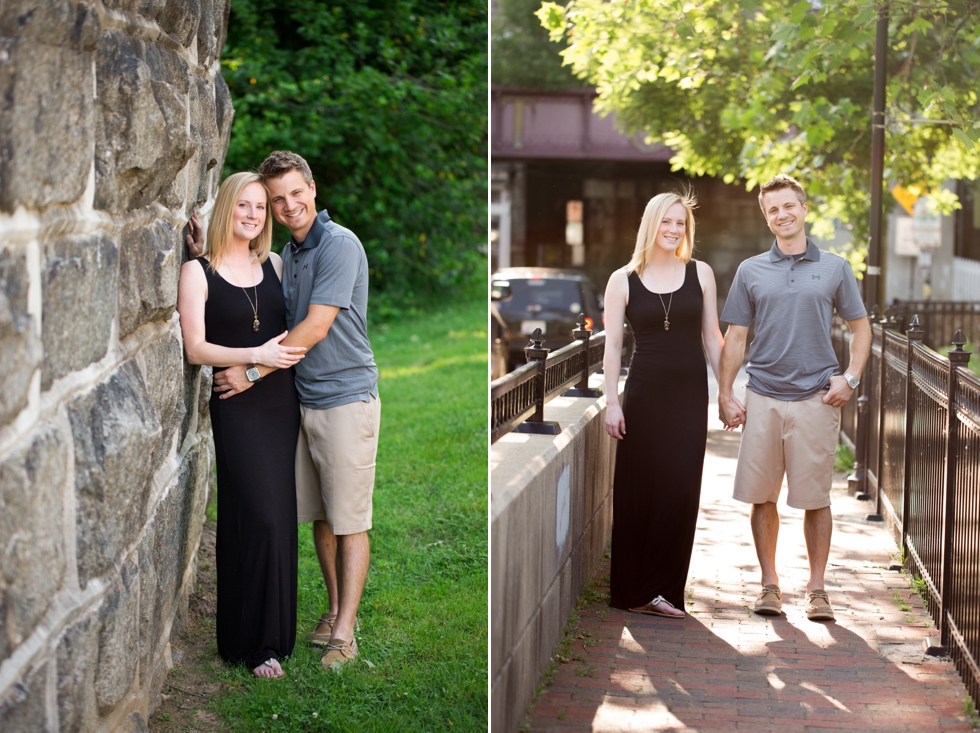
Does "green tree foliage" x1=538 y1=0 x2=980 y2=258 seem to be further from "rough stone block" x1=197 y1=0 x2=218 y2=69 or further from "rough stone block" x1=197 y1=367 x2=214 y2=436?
"rough stone block" x1=197 y1=367 x2=214 y2=436

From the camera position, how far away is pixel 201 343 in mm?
4566

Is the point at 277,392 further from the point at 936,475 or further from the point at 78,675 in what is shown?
the point at 936,475

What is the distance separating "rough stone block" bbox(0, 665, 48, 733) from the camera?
8.40 ft

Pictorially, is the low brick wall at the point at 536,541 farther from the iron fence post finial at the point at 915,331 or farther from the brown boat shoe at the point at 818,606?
the iron fence post finial at the point at 915,331

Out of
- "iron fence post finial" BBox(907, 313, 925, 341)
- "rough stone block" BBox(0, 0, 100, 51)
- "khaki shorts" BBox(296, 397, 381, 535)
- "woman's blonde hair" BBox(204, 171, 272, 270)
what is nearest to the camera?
"rough stone block" BBox(0, 0, 100, 51)

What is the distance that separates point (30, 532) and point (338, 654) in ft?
8.19

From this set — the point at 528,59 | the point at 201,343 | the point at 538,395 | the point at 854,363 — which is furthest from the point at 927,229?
the point at 201,343

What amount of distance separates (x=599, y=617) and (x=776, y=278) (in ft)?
6.06

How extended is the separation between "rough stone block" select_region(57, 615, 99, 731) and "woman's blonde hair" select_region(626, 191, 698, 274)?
10.1 ft

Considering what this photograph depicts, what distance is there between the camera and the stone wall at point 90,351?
2.58 meters

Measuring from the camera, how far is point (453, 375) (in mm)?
12398

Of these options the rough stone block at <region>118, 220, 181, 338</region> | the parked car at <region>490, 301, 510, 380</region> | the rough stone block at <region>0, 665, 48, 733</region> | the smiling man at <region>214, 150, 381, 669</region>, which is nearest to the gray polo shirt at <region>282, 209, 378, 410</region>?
the smiling man at <region>214, 150, 381, 669</region>

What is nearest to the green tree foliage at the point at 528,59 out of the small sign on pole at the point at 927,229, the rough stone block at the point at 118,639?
the small sign on pole at the point at 927,229

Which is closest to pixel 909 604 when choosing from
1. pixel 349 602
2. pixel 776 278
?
pixel 776 278
